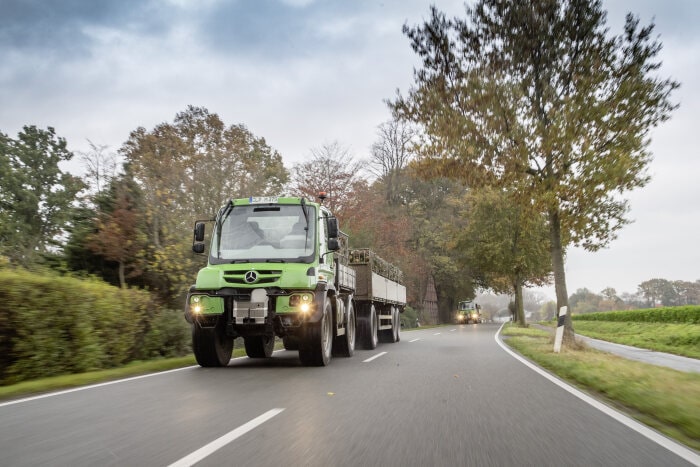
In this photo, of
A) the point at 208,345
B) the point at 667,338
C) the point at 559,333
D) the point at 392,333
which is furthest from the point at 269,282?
the point at 667,338

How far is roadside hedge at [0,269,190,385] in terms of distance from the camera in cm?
780

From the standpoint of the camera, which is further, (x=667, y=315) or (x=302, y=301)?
(x=667, y=315)

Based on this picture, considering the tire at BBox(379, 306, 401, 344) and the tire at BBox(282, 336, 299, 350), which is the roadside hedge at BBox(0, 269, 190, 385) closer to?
the tire at BBox(282, 336, 299, 350)

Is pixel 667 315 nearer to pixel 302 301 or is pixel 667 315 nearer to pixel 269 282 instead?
pixel 302 301

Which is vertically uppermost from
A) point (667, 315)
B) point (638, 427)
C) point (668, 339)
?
point (667, 315)

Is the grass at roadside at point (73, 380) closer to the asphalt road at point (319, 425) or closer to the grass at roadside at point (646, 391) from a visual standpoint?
the asphalt road at point (319, 425)

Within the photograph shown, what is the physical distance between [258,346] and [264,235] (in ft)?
10.0

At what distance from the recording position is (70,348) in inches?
352

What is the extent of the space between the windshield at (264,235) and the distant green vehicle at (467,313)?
46308 mm

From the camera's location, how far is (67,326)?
8883mm

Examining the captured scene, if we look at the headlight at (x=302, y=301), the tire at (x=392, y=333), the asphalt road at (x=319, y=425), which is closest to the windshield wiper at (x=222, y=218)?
the headlight at (x=302, y=301)

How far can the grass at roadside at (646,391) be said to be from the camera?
209 inches

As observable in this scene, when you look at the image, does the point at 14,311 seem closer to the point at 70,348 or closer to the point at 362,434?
the point at 70,348

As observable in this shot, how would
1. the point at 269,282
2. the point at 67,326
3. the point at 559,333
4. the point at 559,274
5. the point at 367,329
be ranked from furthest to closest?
the point at 559,274, the point at 367,329, the point at 559,333, the point at 269,282, the point at 67,326
